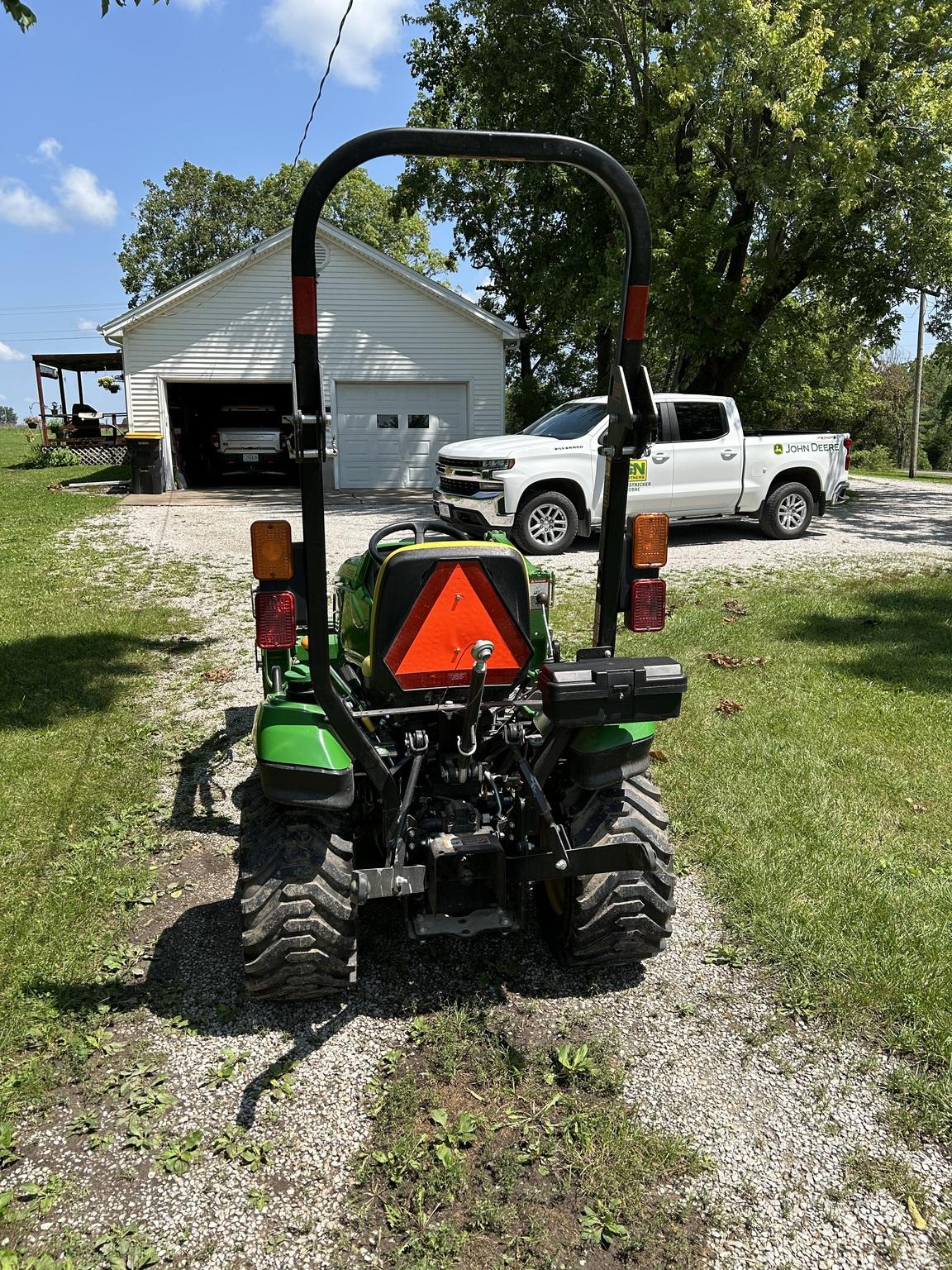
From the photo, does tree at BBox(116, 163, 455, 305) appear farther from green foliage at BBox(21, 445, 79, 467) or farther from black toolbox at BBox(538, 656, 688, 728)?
black toolbox at BBox(538, 656, 688, 728)

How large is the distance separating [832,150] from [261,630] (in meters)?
13.6

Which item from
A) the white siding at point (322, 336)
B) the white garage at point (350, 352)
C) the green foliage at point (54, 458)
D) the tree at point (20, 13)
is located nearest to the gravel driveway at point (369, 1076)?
the tree at point (20, 13)

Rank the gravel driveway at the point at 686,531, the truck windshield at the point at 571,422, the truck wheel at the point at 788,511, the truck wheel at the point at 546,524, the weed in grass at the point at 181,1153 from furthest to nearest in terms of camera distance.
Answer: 1. the truck wheel at the point at 788,511
2. the truck windshield at the point at 571,422
3. the gravel driveway at the point at 686,531
4. the truck wheel at the point at 546,524
5. the weed in grass at the point at 181,1153

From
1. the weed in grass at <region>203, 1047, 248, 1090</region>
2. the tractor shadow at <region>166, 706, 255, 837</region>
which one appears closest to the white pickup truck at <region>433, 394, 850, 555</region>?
the tractor shadow at <region>166, 706, 255, 837</region>

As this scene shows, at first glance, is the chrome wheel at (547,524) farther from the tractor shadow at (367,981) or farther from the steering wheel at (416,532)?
the tractor shadow at (367,981)

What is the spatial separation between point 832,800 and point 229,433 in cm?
1840

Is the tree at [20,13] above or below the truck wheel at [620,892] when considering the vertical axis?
above

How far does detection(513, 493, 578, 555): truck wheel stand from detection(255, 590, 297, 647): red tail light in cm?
815

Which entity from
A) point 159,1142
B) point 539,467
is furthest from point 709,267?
point 159,1142

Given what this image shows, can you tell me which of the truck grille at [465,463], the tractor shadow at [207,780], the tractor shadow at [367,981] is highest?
the truck grille at [465,463]

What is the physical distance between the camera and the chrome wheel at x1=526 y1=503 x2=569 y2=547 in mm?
10891

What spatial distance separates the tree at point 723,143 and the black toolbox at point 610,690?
1319 centimetres

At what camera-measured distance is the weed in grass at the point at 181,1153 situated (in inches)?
93.3

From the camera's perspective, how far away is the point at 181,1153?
7.91 feet
